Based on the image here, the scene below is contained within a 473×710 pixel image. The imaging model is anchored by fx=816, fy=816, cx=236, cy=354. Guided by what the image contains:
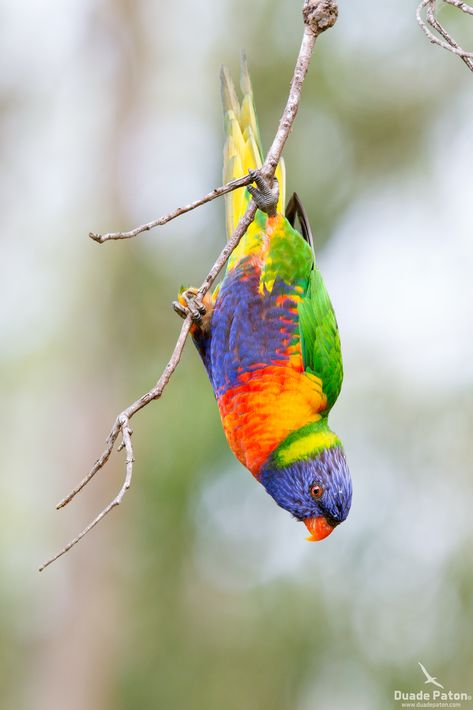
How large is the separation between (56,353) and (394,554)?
3.48 metres

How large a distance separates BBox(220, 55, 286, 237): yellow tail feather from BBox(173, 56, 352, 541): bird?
97 mm

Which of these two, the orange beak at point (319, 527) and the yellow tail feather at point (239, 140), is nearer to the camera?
the orange beak at point (319, 527)

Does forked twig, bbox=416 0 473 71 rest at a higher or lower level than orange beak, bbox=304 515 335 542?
higher

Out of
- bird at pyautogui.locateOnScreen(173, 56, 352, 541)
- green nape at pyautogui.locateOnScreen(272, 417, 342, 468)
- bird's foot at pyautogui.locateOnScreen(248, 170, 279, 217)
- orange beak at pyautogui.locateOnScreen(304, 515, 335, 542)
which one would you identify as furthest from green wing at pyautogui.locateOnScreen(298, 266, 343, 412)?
bird's foot at pyautogui.locateOnScreen(248, 170, 279, 217)

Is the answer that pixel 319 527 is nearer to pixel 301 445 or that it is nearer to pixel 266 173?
pixel 301 445


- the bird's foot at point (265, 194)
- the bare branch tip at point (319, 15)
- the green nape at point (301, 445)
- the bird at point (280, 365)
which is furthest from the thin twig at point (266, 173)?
the green nape at point (301, 445)

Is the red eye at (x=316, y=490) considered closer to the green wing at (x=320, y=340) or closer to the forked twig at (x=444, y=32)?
the green wing at (x=320, y=340)

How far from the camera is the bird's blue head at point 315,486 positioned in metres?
2.42

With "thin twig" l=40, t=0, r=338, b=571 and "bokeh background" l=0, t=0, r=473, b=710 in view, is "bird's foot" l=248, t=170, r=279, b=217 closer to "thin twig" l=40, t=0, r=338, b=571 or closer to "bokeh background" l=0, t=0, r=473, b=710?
"thin twig" l=40, t=0, r=338, b=571

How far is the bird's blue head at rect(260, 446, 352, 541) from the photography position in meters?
2.42

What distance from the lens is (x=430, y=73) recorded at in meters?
6.05

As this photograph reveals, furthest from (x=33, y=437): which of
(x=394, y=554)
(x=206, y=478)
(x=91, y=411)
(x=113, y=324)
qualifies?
(x=394, y=554)

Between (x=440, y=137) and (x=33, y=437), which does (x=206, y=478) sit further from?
(x=440, y=137)

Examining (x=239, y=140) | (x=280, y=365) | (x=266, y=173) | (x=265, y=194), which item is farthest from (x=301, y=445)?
(x=239, y=140)
